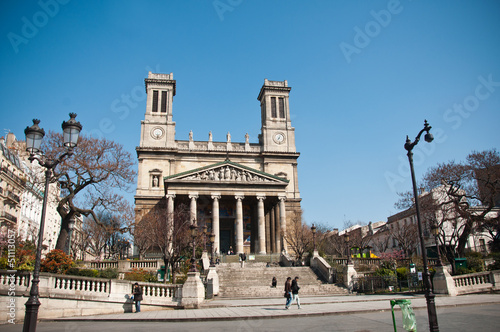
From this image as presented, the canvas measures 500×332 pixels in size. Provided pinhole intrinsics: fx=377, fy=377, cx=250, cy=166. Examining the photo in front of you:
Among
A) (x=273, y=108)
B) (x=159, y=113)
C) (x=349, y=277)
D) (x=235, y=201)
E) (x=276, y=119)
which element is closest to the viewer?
(x=349, y=277)

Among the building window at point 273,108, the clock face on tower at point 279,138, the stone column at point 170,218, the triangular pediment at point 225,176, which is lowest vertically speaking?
the stone column at point 170,218

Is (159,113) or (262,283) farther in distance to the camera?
(159,113)

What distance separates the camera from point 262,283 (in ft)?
96.1

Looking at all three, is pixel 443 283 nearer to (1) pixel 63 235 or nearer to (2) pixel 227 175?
(1) pixel 63 235

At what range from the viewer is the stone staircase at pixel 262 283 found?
26750mm

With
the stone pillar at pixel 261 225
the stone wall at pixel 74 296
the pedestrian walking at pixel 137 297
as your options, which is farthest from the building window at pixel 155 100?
the pedestrian walking at pixel 137 297

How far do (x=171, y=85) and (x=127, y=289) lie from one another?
Result: 43.9 meters

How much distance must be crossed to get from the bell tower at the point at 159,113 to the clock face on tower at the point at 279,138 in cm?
1527

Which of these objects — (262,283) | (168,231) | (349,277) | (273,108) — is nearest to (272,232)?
(262,283)

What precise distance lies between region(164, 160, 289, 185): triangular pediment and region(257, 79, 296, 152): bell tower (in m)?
10.9

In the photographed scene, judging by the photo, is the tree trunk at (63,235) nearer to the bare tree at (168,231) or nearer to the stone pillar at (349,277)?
the bare tree at (168,231)

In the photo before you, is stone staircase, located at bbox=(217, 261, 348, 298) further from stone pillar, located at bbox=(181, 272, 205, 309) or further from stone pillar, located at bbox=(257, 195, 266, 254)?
stone pillar, located at bbox=(257, 195, 266, 254)

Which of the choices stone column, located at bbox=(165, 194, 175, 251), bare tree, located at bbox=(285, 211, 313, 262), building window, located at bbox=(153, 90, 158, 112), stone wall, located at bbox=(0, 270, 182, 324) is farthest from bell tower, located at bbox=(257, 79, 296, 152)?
stone wall, located at bbox=(0, 270, 182, 324)

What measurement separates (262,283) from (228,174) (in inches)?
734
